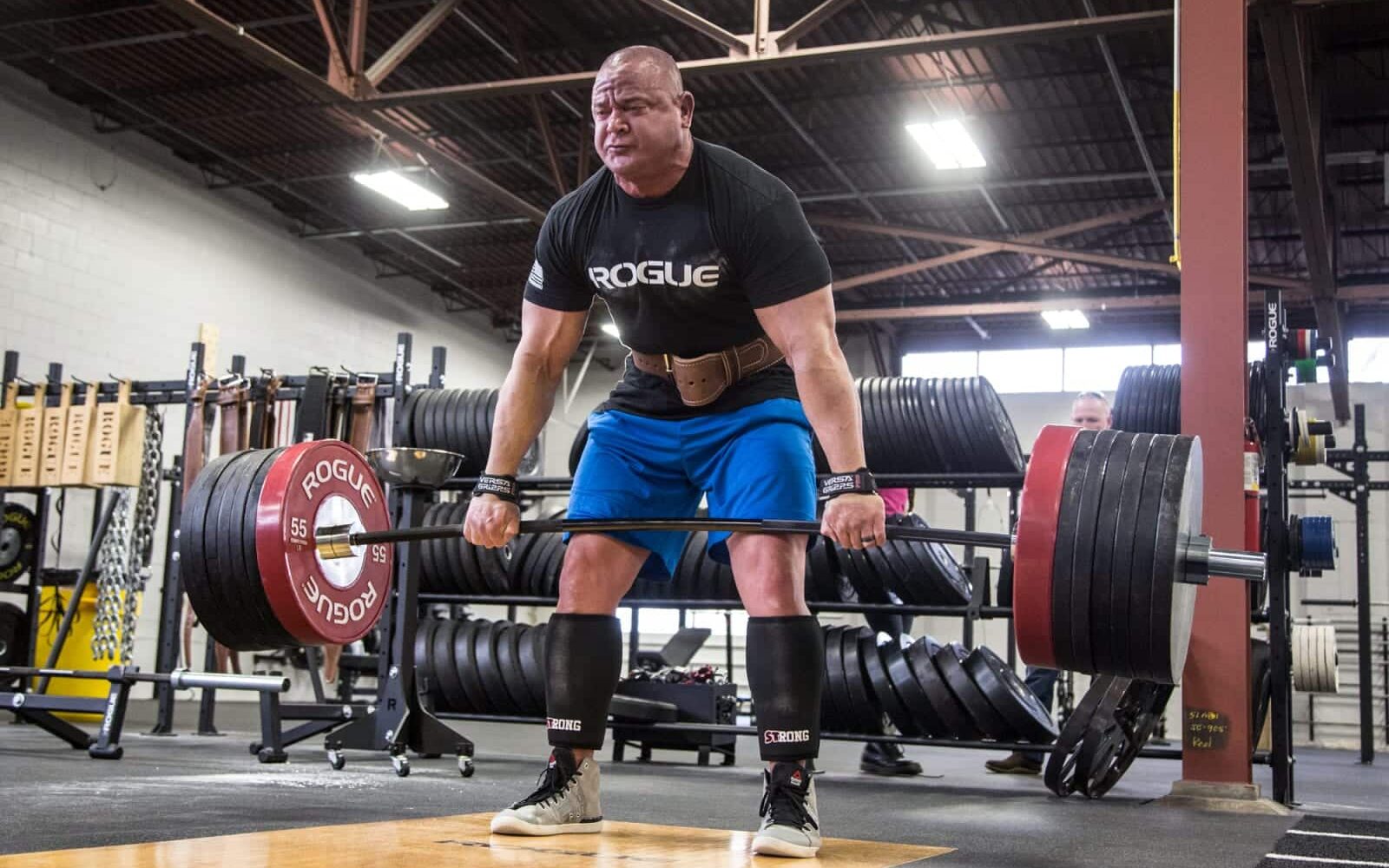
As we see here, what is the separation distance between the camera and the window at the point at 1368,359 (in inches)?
486

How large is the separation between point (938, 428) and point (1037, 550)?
2.48 m

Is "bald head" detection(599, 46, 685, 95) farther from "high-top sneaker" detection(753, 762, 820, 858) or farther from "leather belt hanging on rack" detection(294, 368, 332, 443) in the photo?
"leather belt hanging on rack" detection(294, 368, 332, 443)

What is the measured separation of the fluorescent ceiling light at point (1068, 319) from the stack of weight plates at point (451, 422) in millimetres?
9087

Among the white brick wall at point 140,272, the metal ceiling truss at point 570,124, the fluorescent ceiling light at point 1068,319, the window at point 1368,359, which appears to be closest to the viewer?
the metal ceiling truss at point 570,124

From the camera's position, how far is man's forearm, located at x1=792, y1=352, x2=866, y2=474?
6.88ft

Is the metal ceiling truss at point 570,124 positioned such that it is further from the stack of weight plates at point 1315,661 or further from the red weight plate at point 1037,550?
the red weight plate at point 1037,550

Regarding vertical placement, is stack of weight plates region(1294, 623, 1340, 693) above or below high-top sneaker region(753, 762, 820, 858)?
above

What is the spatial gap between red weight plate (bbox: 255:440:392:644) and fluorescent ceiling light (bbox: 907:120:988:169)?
673 cm

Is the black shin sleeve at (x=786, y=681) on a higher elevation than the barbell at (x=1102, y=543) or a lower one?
lower

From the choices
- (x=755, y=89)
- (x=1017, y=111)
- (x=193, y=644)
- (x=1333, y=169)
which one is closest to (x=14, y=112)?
(x=193, y=644)

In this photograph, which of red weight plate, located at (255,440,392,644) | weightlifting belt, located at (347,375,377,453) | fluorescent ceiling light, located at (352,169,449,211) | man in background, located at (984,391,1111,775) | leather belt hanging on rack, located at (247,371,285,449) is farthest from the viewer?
fluorescent ceiling light, located at (352,169,449,211)

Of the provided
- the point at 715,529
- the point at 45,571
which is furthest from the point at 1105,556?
the point at 45,571

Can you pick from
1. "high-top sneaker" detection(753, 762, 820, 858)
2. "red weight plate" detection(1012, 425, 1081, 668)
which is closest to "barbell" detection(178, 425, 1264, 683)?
"red weight plate" detection(1012, 425, 1081, 668)

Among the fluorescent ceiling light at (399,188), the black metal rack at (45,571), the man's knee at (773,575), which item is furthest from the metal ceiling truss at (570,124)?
the man's knee at (773,575)
